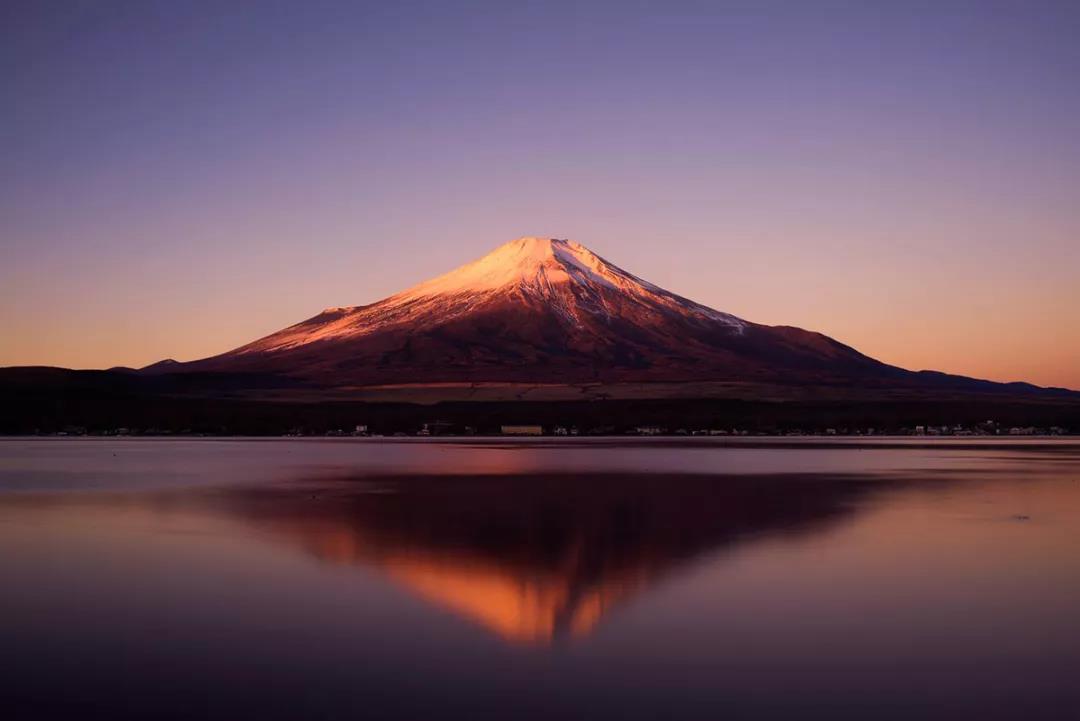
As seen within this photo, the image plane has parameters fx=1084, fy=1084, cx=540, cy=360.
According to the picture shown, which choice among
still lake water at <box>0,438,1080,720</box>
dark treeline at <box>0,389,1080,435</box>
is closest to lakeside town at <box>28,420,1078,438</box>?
dark treeline at <box>0,389,1080,435</box>

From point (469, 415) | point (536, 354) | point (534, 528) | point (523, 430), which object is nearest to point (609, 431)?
point (523, 430)

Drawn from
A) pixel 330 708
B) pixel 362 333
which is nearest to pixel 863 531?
pixel 330 708

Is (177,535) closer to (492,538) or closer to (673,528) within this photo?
(492,538)

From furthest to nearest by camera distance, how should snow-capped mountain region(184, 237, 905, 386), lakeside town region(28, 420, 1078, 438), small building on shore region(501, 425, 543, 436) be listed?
snow-capped mountain region(184, 237, 905, 386)
lakeside town region(28, 420, 1078, 438)
small building on shore region(501, 425, 543, 436)

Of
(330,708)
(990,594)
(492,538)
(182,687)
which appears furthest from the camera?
(492,538)

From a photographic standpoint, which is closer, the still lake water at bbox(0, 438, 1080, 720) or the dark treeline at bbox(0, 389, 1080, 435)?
the still lake water at bbox(0, 438, 1080, 720)

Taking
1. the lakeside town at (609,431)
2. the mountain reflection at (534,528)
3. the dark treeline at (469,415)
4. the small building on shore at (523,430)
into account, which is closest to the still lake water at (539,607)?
the mountain reflection at (534,528)

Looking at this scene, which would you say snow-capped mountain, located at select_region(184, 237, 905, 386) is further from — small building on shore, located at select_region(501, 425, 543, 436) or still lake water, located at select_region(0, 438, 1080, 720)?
still lake water, located at select_region(0, 438, 1080, 720)
